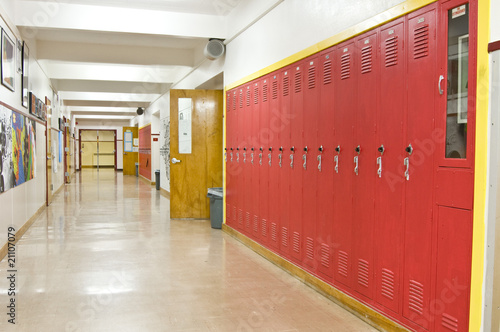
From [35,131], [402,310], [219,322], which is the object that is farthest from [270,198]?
[35,131]

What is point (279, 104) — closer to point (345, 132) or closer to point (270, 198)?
point (270, 198)

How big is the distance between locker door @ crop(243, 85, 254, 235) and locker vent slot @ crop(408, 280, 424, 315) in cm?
289

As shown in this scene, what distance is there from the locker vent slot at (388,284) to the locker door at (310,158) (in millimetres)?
916

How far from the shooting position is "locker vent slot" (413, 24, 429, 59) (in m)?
2.55

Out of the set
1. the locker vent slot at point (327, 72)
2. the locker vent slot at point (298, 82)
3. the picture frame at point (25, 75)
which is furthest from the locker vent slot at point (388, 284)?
the picture frame at point (25, 75)

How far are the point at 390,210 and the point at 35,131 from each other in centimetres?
625

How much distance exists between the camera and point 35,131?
7.09 metres

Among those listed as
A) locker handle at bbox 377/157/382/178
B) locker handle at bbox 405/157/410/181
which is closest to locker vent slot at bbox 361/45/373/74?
locker handle at bbox 377/157/382/178

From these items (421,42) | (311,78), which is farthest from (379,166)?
(311,78)

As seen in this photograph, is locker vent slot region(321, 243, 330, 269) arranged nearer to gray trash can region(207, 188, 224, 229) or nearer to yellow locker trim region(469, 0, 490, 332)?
yellow locker trim region(469, 0, 490, 332)

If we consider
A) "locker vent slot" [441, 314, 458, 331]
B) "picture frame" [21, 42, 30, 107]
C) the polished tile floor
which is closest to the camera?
"locker vent slot" [441, 314, 458, 331]

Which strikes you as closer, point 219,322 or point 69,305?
point 219,322

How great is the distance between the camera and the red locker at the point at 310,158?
3.80 meters

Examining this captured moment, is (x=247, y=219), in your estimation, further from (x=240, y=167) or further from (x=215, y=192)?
(x=215, y=192)
